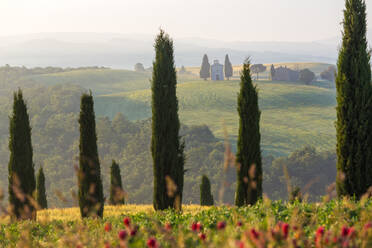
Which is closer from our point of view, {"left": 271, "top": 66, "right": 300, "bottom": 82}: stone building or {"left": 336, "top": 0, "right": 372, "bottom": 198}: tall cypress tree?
{"left": 336, "top": 0, "right": 372, "bottom": 198}: tall cypress tree

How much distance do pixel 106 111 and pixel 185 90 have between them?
20.1 metres

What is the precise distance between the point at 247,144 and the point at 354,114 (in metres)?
4.29

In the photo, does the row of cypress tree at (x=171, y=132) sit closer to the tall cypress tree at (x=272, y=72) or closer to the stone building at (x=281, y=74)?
the tall cypress tree at (x=272, y=72)

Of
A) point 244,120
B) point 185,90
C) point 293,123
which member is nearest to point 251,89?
point 244,120

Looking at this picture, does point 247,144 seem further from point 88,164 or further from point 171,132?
point 88,164

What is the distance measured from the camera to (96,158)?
19391 millimetres

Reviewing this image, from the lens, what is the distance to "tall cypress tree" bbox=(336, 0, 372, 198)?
16438mm

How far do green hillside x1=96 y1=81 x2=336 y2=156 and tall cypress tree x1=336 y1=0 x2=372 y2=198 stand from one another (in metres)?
55.3

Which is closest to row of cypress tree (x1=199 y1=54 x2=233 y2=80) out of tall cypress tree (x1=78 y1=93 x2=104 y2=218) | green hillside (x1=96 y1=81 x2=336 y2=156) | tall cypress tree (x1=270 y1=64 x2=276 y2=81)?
tall cypress tree (x1=270 y1=64 x2=276 y2=81)

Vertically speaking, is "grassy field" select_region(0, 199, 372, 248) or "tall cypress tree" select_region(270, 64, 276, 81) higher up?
"tall cypress tree" select_region(270, 64, 276, 81)

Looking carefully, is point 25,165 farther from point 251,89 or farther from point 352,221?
point 352,221

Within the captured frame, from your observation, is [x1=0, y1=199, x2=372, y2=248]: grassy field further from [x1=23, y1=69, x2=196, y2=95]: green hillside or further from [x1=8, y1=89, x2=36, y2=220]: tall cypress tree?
[x1=23, y1=69, x2=196, y2=95]: green hillside

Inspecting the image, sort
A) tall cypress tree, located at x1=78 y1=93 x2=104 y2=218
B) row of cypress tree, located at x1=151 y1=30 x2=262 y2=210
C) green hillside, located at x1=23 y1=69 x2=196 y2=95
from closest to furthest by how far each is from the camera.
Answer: row of cypress tree, located at x1=151 y1=30 x2=262 y2=210, tall cypress tree, located at x1=78 y1=93 x2=104 y2=218, green hillside, located at x1=23 y1=69 x2=196 y2=95

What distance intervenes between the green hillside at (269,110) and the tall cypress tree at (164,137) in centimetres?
5353
